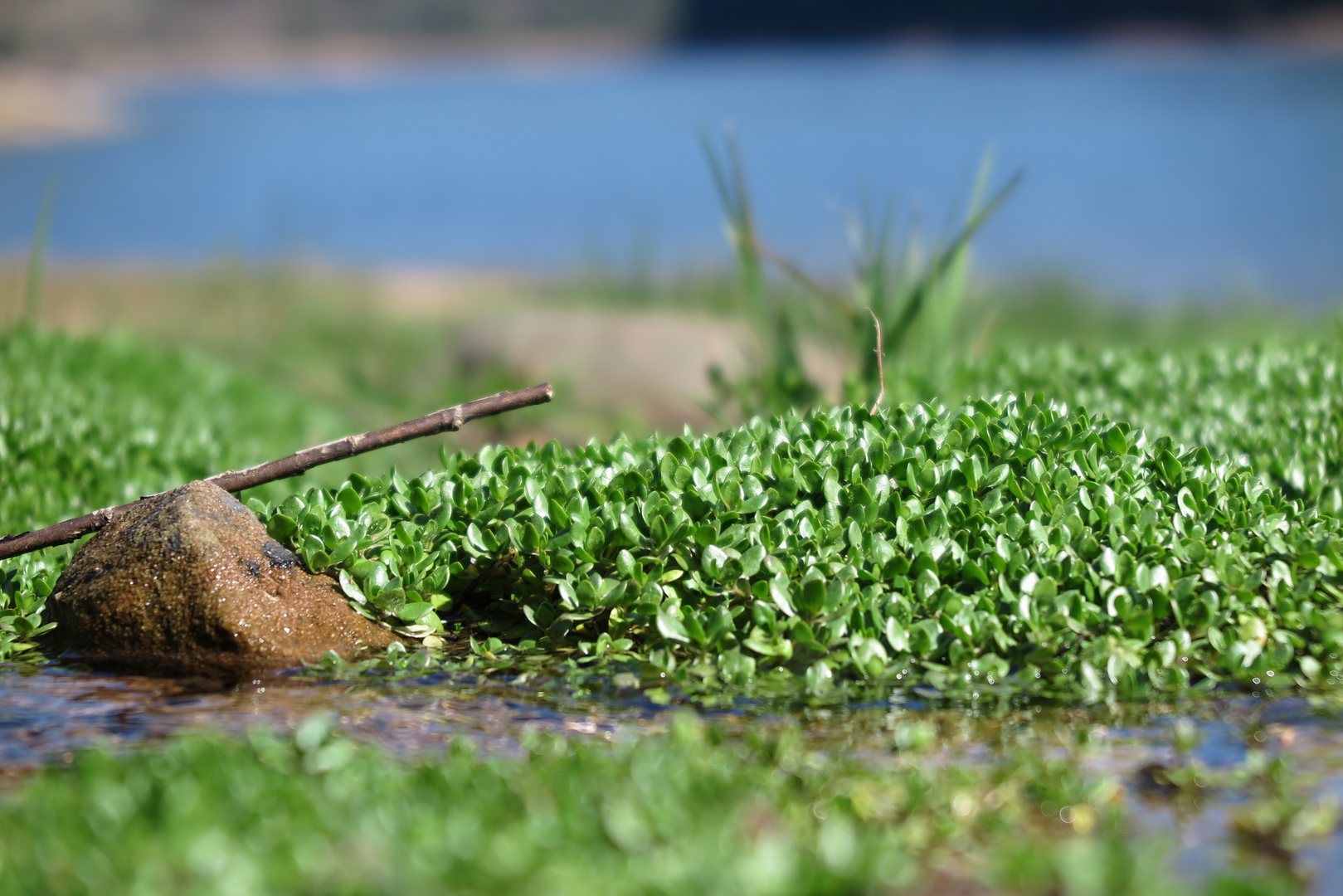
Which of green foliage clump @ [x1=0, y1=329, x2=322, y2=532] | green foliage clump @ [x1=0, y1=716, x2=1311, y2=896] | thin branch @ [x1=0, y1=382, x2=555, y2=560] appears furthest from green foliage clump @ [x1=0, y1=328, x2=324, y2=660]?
green foliage clump @ [x1=0, y1=716, x2=1311, y2=896]

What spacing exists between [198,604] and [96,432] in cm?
226

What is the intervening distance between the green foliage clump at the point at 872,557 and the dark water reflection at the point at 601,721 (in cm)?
15

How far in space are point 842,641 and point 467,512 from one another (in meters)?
1.11

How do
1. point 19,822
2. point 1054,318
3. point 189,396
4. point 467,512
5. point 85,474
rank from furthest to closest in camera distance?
1. point 1054,318
2. point 189,396
3. point 85,474
4. point 467,512
5. point 19,822

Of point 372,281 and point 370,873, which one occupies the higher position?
point 372,281

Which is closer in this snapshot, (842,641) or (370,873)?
(370,873)

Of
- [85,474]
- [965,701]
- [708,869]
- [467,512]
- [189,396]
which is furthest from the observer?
[189,396]

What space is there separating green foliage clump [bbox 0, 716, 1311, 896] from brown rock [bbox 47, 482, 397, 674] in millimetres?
631

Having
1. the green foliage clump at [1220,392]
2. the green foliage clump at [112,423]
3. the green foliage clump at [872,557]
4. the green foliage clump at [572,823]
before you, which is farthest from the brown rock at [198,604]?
the green foliage clump at [1220,392]

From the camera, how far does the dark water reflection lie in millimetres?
2541

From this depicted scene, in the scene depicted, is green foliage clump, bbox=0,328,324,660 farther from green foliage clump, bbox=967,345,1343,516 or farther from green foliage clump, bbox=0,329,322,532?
green foliage clump, bbox=967,345,1343,516

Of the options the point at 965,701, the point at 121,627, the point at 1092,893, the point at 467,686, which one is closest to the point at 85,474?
the point at 121,627

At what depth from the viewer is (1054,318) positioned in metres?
11.5

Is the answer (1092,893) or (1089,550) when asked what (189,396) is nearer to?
(1089,550)
